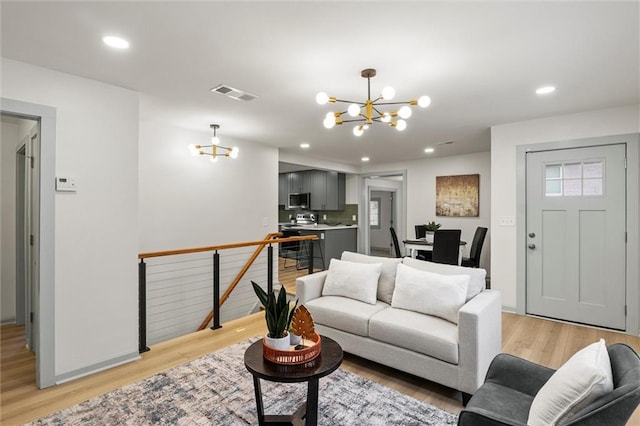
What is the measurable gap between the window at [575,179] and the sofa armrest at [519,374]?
2911 mm

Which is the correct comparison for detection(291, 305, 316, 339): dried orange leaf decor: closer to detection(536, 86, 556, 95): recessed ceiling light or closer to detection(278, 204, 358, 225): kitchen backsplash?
detection(536, 86, 556, 95): recessed ceiling light

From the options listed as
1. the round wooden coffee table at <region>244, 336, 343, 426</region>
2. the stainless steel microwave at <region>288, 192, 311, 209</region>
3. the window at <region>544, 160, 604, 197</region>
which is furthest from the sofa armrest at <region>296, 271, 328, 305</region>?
the stainless steel microwave at <region>288, 192, 311, 209</region>

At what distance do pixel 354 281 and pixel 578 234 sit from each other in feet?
8.96

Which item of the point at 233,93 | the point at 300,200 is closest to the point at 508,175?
the point at 233,93

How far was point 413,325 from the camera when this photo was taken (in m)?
2.52

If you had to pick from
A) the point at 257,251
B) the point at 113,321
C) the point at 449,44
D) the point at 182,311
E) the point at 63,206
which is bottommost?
the point at 182,311

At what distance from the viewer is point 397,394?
2396 millimetres

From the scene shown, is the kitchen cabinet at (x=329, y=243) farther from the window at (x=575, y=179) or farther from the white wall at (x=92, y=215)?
the white wall at (x=92, y=215)

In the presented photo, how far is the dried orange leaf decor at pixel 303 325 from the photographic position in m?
1.96

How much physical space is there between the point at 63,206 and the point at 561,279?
5125 millimetres

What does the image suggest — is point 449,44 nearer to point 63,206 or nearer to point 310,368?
point 310,368

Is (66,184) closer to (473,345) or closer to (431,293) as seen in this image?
(431,293)

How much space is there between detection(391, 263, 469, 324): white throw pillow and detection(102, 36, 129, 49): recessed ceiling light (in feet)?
9.07

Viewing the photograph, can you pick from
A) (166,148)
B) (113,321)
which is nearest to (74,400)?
(113,321)
